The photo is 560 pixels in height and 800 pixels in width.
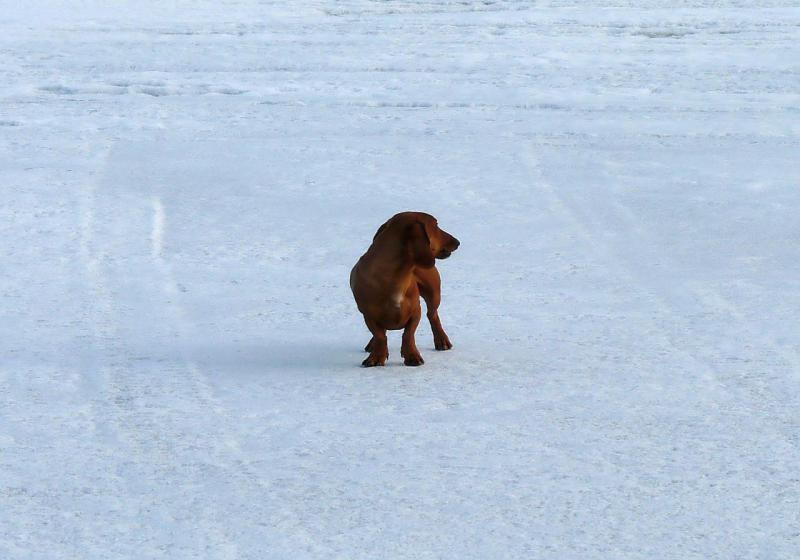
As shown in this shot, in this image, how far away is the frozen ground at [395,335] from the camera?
12.5 ft

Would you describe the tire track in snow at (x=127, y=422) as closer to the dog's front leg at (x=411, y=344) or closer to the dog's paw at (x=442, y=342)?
the dog's front leg at (x=411, y=344)

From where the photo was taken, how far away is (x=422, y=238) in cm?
501

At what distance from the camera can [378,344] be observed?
5.14 meters

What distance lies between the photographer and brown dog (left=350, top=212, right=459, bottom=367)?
502 centimetres

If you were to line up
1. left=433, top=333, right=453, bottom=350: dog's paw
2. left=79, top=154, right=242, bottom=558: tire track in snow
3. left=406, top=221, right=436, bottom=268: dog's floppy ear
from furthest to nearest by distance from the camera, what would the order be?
left=433, top=333, right=453, bottom=350: dog's paw → left=406, top=221, right=436, bottom=268: dog's floppy ear → left=79, top=154, right=242, bottom=558: tire track in snow

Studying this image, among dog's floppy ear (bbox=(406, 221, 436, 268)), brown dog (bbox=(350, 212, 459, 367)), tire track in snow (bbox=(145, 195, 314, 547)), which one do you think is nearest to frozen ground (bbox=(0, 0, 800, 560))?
tire track in snow (bbox=(145, 195, 314, 547))

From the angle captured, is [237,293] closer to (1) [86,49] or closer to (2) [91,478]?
(2) [91,478]

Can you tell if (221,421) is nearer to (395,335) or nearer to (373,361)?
(373,361)

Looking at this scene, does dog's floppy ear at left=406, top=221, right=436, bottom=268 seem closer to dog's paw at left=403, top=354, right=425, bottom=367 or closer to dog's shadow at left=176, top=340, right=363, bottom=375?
dog's paw at left=403, top=354, right=425, bottom=367

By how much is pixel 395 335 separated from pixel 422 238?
89 centimetres

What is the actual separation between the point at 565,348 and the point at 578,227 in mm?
2254

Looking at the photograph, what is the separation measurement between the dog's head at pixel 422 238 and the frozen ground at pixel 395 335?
1.49 feet

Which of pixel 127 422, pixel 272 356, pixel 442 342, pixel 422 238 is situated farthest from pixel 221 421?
pixel 442 342

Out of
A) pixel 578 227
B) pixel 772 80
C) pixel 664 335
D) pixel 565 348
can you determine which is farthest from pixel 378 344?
pixel 772 80
